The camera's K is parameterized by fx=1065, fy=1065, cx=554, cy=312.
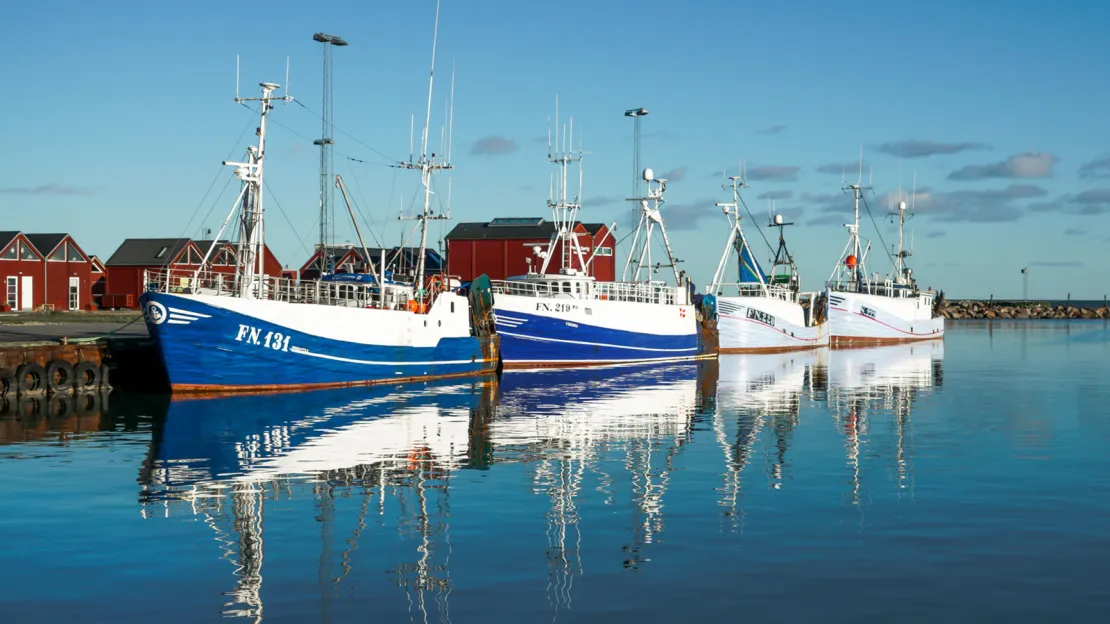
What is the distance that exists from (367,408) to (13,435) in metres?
10.3

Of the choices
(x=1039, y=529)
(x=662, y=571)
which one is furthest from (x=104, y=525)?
(x=1039, y=529)

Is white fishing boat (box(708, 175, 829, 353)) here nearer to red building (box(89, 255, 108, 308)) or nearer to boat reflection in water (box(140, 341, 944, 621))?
boat reflection in water (box(140, 341, 944, 621))

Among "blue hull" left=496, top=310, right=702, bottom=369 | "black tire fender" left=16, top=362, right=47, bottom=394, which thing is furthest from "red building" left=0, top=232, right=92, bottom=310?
"black tire fender" left=16, top=362, right=47, bottom=394

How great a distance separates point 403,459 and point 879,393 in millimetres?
24825

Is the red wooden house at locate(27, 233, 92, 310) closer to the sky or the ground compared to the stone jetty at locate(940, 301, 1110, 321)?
closer to the sky

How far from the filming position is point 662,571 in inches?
563

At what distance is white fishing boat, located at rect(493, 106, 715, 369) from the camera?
5125 cm

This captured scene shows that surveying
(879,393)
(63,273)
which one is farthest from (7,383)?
(63,273)

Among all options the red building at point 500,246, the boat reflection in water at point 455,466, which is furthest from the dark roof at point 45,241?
the boat reflection in water at point 455,466

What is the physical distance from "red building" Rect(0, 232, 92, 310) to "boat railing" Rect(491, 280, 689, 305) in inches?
1853

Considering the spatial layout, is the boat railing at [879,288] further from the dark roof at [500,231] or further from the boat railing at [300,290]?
the boat railing at [300,290]

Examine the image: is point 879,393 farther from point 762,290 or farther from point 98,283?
point 98,283

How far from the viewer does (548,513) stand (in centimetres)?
1803

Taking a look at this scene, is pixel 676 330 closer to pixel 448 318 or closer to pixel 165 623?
pixel 448 318
